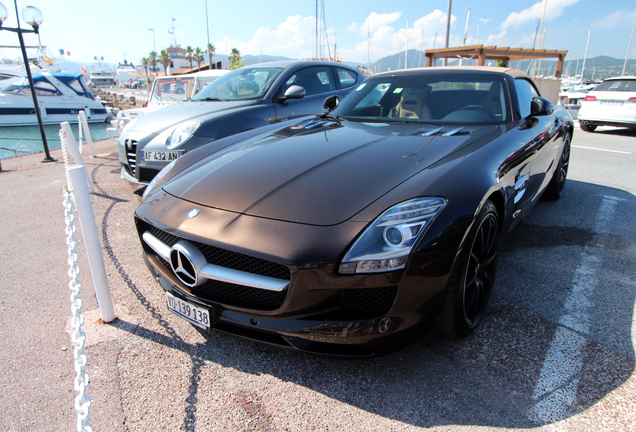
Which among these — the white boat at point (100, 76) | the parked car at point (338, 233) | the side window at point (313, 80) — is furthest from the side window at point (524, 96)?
the white boat at point (100, 76)

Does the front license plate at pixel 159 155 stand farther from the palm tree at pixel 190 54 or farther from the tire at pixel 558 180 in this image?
the palm tree at pixel 190 54

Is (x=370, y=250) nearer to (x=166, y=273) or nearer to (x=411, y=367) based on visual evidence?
(x=411, y=367)

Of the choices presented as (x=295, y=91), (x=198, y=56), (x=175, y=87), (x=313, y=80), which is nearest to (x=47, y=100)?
(x=175, y=87)

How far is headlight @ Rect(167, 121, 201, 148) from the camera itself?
4.43m

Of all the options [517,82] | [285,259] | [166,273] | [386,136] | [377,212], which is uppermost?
[517,82]

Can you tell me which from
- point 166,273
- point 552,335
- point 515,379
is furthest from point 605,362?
point 166,273

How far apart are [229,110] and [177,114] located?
655 millimetres

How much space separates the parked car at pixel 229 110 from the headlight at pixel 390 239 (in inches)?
126

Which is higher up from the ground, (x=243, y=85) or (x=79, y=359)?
(x=243, y=85)

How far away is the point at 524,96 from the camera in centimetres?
343

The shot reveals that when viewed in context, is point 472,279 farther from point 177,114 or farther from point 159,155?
point 177,114

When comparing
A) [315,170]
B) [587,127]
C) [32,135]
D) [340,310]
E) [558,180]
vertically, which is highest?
[315,170]

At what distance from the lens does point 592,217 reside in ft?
13.9

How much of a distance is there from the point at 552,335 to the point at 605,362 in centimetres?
27
